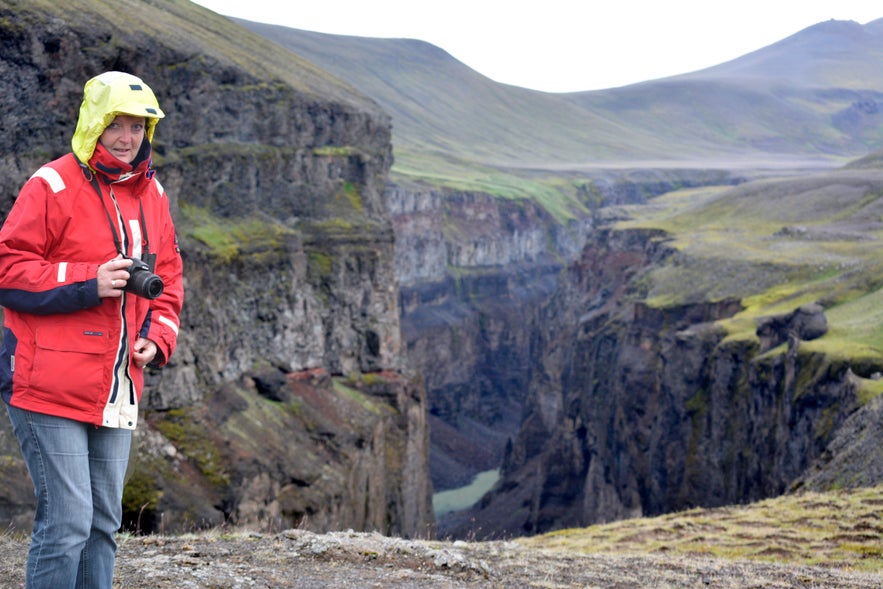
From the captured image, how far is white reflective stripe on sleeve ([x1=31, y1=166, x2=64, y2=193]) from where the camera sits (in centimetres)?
755

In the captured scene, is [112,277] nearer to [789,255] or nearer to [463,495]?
[789,255]

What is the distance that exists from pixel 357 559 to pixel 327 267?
50032 mm

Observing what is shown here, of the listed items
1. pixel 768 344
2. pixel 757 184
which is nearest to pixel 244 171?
pixel 768 344

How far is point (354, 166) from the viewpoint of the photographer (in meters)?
68.4

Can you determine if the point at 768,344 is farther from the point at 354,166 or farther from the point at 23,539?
the point at 23,539

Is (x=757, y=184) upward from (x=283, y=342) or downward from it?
upward

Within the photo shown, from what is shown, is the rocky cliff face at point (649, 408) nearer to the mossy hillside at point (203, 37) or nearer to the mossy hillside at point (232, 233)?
the mossy hillside at point (232, 233)

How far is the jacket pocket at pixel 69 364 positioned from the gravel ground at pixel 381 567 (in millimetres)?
3710

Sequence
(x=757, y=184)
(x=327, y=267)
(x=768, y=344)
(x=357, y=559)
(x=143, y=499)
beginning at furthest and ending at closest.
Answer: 1. (x=757, y=184)
2. (x=327, y=267)
3. (x=768, y=344)
4. (x=143, y=499)
5. (x=357, y=559)

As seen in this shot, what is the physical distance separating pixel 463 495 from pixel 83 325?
94802 millimetres

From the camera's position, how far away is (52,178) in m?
7.58

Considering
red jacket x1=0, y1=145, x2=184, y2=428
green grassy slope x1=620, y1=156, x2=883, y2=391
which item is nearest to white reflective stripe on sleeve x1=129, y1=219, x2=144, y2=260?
red jacket x1=0, y1=145, x2=184, y2=428

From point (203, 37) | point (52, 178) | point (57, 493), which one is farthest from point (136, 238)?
point (203, 37)

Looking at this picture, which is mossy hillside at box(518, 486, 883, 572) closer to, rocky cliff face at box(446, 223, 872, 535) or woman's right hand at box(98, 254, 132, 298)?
rocky cliff face at box(446, 223, 872, 535)
